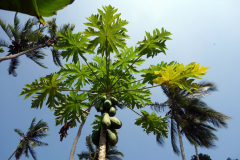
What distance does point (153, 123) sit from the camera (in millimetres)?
4801

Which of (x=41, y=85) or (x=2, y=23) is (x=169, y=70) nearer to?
(x=41, y=85)

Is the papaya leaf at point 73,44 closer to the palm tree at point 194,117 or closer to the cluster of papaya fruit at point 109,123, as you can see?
the cluster of papaya fruit at point 109,123

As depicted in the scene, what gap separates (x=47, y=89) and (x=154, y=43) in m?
3.06

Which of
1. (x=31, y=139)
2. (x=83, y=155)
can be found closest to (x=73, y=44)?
(x=83, y=155)

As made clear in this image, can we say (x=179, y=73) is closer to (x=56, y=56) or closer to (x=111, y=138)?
(x=111, y=138)

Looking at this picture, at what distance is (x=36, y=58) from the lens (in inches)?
497

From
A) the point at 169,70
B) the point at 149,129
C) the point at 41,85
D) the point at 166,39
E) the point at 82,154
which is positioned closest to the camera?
the point at 169,70

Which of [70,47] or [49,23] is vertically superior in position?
[49,23]

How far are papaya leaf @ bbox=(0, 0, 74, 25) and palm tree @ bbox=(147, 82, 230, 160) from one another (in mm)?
10333

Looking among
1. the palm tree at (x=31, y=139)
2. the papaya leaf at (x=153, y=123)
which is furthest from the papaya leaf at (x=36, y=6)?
the palm tree at (x=31, y=139)

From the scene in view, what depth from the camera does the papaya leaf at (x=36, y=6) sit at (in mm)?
965

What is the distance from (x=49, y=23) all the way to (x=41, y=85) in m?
10.9

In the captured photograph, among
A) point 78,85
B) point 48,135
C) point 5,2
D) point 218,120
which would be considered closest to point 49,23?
point 78,85

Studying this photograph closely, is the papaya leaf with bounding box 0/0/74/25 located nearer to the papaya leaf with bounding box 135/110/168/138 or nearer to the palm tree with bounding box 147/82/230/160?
the papaya leaf with bounding box 135/110/168/138
